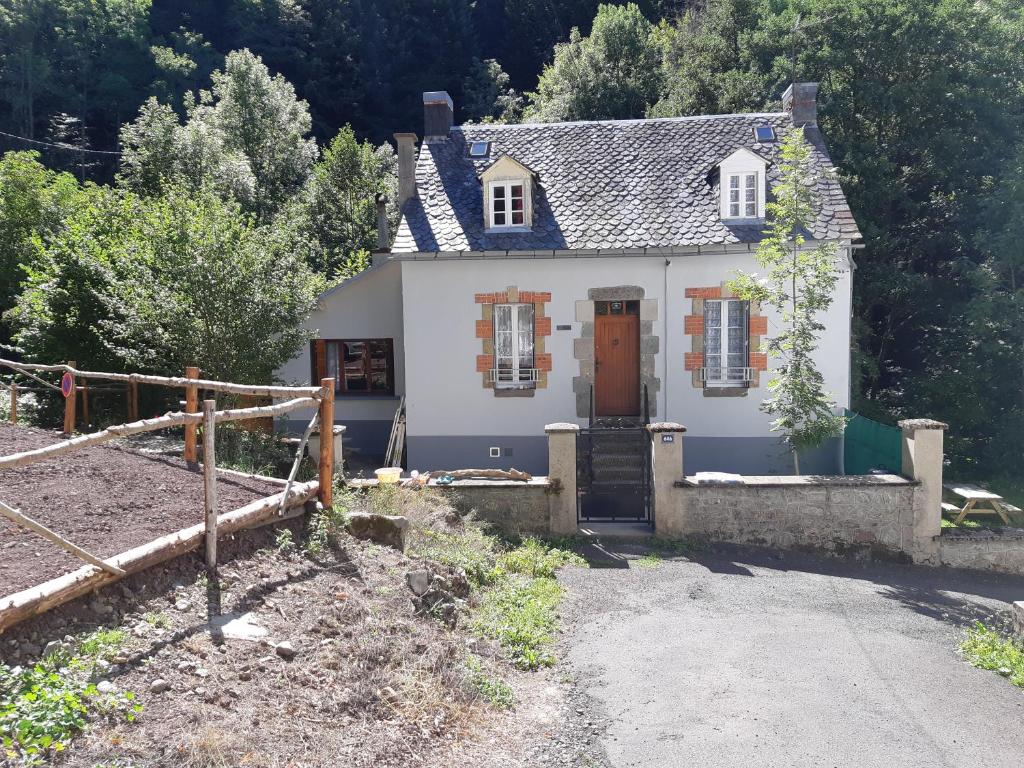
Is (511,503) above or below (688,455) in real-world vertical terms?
below

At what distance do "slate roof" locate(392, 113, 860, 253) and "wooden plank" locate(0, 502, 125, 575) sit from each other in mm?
10731

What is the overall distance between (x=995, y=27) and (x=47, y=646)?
951 inches

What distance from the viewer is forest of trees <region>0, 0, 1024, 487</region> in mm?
15070

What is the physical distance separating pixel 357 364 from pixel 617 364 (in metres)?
5.63

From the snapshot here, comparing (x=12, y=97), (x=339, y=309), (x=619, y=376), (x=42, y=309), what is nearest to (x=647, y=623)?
(x=619, y=376)

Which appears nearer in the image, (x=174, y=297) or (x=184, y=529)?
(x=184, y=529)

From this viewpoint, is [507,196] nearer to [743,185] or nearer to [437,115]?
[437,115]

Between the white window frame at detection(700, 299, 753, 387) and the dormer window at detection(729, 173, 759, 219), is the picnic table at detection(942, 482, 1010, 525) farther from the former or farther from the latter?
the dormer window at detection(729, 173, 759, 219)

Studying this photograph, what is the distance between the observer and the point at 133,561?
5.62m

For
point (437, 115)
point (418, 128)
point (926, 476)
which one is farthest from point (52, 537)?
point (418, 128)

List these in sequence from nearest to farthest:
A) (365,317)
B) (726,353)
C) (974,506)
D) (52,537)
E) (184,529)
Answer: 1. (52,537)
2. (184,529)
3. (974,506)
4. (726,353)
5. (365,317)

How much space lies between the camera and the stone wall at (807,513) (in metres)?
11.6

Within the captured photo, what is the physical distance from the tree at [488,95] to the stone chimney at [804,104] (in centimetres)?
1999

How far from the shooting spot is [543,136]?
1827 centimetres
